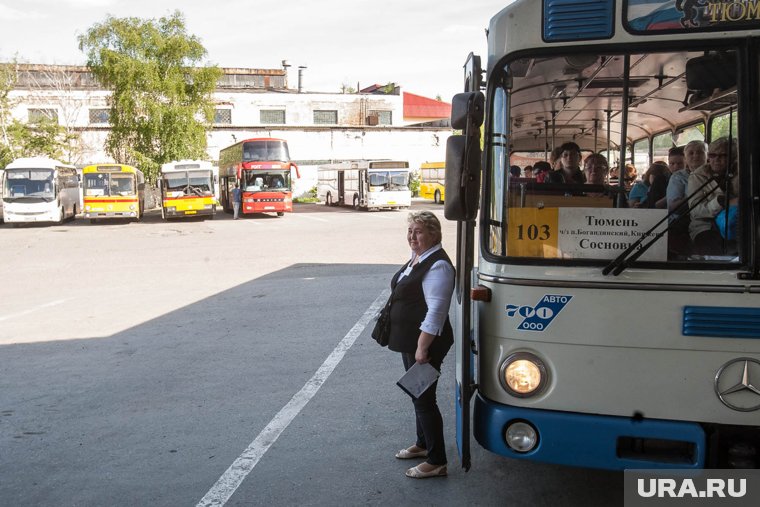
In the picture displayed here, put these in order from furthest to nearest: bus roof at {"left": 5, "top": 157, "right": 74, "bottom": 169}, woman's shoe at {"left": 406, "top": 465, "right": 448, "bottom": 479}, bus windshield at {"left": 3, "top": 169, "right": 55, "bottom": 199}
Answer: bus roof at {"left": 5, "top": 157, "right": 74, "bottom": 169} < bus windshield at {"left": 3, "top": 169, "right": 55, "bottom": 199} < woman's shoe at {"left": 406, "top": 465, "right": 448, "bottom": 479}

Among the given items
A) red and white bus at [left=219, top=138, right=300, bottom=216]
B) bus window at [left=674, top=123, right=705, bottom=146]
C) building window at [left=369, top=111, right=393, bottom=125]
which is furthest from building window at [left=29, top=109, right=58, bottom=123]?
bus window at [left=674, top=123, right=705, bottom=146]

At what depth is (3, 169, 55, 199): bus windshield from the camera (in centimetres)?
3334

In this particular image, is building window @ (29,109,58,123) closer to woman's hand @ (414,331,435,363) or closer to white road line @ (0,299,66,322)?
white road line @ (0,299,66,322)

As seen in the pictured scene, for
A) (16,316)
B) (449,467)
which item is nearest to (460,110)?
(449,467)

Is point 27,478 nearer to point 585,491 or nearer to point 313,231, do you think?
point 585,491

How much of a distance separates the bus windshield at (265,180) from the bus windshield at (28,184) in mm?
8443

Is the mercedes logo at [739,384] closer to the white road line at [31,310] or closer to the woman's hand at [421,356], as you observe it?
the woman's hand at [421,356]

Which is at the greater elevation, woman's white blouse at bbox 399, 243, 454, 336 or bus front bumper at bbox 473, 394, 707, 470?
woman's white blouse at bbox 399, 243, 454, 336

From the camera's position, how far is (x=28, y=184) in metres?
33.6

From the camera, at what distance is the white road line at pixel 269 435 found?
4.51 meters

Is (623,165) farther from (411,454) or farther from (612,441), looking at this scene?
(411,454)

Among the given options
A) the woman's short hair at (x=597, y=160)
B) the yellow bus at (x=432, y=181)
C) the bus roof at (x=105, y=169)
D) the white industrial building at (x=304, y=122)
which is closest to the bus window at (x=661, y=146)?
the woman's short hair at (x=597, y=160)

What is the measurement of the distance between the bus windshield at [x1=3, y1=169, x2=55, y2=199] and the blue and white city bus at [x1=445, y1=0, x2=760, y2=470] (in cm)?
3317

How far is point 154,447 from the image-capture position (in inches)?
211
